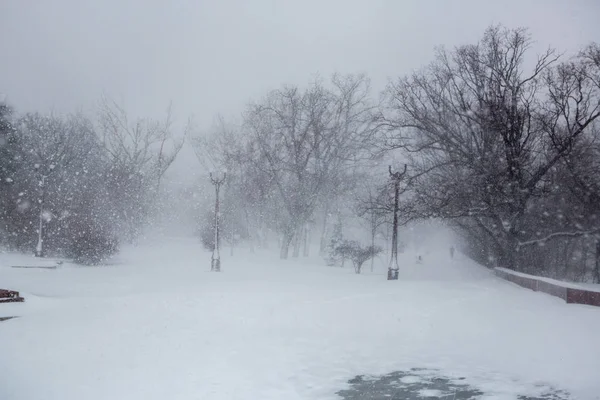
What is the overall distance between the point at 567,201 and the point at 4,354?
2662 cm

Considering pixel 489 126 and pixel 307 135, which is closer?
pixel 489 126

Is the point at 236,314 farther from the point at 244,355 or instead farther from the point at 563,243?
the point at 563,243

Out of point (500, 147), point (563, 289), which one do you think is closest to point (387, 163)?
point (500, 147)

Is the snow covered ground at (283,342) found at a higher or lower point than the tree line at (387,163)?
lower

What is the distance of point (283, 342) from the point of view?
10.1m

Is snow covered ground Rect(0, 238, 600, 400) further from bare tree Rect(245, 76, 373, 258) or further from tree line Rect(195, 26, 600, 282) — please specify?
bare tree Rect(245, 76, 373, 258)

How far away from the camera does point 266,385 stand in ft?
23.8

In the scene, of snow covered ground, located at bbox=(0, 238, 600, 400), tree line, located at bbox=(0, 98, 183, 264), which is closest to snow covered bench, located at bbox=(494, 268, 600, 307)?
snow covered ground, located at bbox=(0, 238, 600, 400)

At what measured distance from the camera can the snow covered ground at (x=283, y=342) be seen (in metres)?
7.27

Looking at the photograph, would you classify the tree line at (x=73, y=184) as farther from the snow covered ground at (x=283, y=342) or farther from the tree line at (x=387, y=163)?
the snow covered ground at (x=283, y=342)

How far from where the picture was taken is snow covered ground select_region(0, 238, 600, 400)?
727cm

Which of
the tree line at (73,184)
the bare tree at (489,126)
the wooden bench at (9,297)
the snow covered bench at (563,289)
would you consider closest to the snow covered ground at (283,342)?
the wooden bench at (9,297)

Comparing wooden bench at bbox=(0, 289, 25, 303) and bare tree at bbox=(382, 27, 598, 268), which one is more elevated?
bare tree at bbox=(382, 27, 598, 268)

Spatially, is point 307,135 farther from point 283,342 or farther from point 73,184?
point 283,342
